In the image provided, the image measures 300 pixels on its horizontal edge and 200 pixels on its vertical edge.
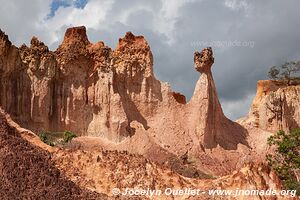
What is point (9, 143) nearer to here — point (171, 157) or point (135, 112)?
point (171, 157)

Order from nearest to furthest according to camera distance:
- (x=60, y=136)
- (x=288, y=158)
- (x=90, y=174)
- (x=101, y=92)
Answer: (x=90, y=174) < (x=288, y=158) < (x=60, y=136) < (x=101, y=92)

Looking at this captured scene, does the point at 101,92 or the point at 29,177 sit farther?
the point at 101,92

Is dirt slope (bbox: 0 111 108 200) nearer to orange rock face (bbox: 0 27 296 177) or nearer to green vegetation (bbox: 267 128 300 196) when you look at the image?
green vegetation (bbox: 267 128 300 196)

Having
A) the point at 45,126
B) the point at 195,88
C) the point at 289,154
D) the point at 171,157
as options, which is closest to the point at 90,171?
the point at 289,154

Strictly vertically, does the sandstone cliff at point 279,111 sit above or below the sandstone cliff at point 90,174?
above

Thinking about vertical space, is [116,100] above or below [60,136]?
above

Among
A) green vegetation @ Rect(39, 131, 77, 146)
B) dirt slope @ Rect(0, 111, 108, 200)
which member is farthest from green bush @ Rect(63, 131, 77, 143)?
dirt slope @ Rect(0, 111, 108, 200)

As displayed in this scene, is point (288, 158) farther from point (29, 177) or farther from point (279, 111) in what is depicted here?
point (279, 111)

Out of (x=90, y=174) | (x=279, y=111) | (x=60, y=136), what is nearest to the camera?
(x=90, y=174)

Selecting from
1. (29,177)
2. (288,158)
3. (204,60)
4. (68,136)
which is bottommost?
(29,177)

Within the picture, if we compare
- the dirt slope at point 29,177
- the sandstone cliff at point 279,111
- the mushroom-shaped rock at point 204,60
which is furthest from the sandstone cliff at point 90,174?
the sandstone cliff at point 279,111

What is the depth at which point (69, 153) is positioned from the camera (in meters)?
10.7

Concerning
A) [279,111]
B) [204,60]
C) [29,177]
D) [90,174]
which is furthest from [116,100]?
[29,177]

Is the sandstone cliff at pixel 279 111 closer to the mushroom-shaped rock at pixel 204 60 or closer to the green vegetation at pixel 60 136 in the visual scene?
the mushroom-shaped rock at pixel 204 60
